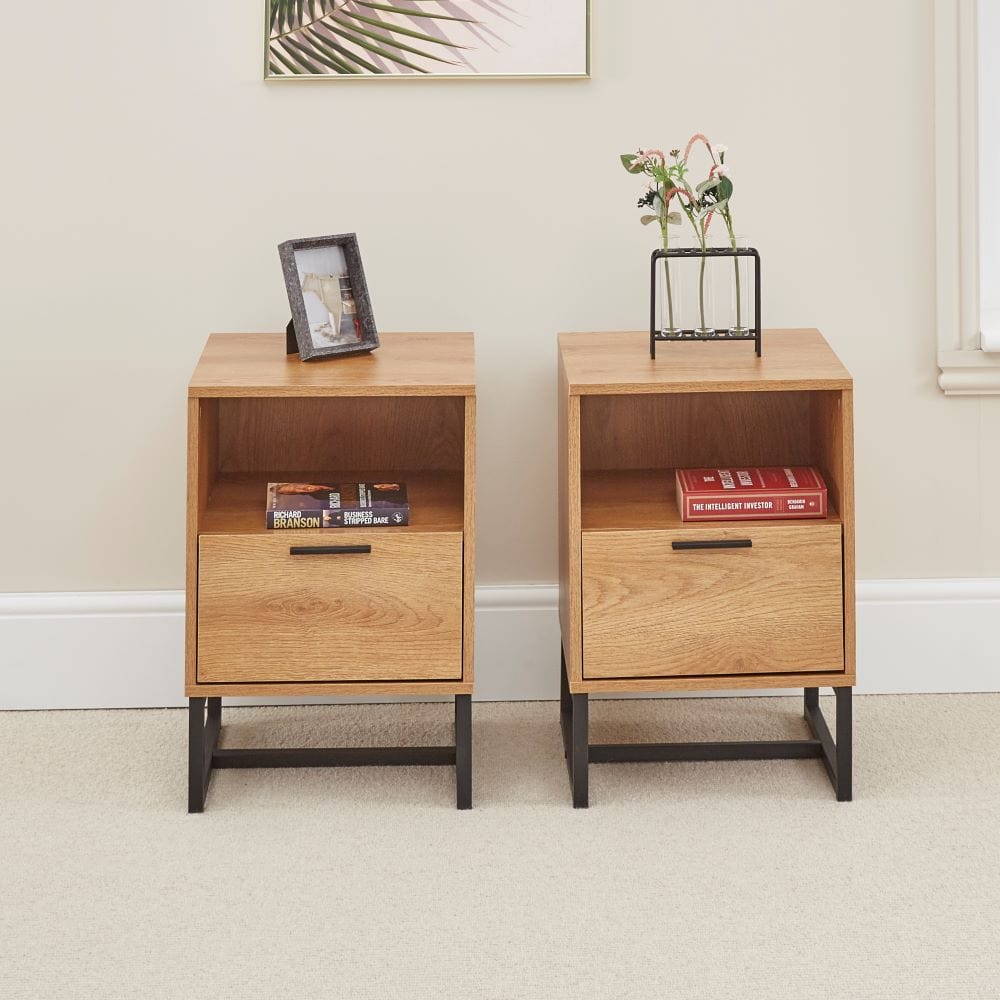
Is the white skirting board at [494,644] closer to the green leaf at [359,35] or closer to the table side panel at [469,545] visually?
the table side panel at [469,545]

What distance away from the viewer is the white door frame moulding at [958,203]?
230cm

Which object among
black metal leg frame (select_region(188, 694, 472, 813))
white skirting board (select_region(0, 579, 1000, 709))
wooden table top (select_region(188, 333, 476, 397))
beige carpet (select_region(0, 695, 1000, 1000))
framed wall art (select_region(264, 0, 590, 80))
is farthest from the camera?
white skirting board (select_region(0, 579, 1000, 709))

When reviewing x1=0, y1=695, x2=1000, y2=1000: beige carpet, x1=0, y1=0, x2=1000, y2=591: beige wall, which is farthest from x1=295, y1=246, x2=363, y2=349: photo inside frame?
x1=0, y1=695, x2=1000, y2=1000: beige carpet

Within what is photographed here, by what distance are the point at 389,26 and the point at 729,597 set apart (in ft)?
3.88

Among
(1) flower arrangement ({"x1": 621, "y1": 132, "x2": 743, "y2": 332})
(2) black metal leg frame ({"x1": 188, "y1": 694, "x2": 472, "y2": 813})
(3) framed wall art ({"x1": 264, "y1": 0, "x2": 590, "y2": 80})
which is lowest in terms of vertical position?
(2) black metal leg frame ({"x1": 188, "y1": 694, "x2": 472, "y2": 813})

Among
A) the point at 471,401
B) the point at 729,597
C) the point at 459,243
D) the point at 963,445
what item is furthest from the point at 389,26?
the point at 963,445

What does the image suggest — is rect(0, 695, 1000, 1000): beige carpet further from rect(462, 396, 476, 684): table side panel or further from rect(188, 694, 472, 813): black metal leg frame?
rect(462, 396, 476, 684): table side panel

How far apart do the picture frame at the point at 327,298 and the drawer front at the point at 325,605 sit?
1.10 ft

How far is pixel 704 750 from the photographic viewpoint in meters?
2.20

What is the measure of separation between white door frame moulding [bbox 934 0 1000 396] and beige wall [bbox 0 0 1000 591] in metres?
0.03

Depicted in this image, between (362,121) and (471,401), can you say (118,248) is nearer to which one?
(362,121)

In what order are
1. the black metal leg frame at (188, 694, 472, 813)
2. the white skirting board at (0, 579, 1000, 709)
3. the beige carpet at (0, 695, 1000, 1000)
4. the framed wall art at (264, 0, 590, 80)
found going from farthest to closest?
the white skirting board at (0, 579, 1000, 709), the framed wall art at (264, 0, 590, 80), the black metal leg frame at (188, 694, 472, 813), the beige carpet at (0, 695, 1000, 1000)

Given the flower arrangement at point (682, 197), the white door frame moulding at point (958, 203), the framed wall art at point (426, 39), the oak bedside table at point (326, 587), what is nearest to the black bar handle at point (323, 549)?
the oak bedside table at point (326, 587)

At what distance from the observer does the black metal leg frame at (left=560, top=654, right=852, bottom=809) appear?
209 centimetres
